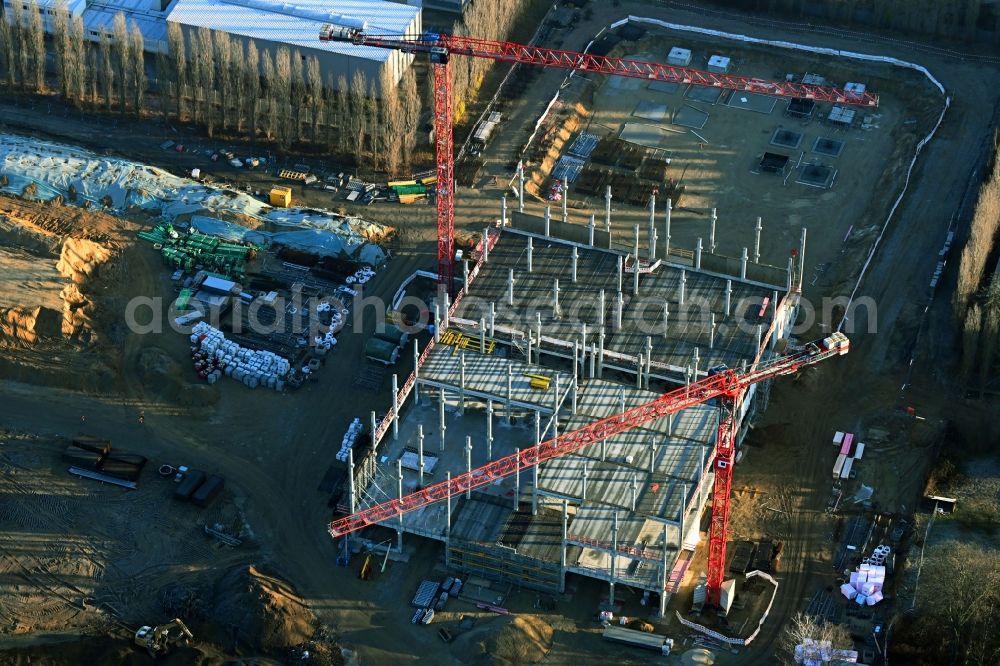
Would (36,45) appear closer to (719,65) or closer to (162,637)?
(719,65)

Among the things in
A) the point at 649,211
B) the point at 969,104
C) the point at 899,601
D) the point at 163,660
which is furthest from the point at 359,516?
the point at 969,104

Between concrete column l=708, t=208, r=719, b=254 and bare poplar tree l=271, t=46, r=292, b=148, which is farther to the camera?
bare poplar tree l=271, t=46, r=292, b=148

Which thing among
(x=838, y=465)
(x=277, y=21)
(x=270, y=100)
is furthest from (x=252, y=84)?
(x=838, y=465)

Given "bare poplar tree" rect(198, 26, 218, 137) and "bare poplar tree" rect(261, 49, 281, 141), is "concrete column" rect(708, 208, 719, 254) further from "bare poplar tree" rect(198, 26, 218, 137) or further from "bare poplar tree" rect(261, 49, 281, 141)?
"bare poplar tree" rect(198, 26, 218, 137)

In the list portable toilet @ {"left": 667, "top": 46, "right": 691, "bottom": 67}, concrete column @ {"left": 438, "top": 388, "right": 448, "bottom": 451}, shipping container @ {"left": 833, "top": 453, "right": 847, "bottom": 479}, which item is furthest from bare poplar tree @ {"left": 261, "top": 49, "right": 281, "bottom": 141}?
shipping container @ {"left": 833, "top": 453, "right": 847, "bottom": 479}

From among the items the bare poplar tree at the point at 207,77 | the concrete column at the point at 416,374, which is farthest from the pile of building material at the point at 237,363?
the bare poplar tree at the point at 207,77

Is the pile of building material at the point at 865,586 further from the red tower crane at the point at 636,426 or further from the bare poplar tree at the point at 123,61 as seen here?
the bare poplar tree at the point at 123,61
